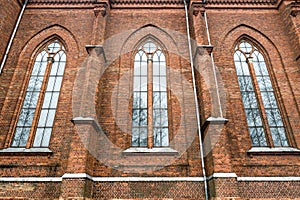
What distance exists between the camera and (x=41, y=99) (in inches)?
354

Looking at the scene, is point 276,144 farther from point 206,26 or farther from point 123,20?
point 123,20

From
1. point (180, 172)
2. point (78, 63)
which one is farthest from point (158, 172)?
point (78, 63)

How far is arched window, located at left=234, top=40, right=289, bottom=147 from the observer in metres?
8.51

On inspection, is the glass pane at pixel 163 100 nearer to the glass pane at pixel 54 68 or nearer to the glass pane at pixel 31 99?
the glass pane at pixel 54 68

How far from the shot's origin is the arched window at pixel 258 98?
8508 mm

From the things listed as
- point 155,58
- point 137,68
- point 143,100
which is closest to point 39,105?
point 143,100

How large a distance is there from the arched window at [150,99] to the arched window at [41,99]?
124 inches

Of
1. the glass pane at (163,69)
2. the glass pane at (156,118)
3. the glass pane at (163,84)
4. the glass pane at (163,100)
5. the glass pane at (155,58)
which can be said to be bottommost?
the glass pane at (156,118)

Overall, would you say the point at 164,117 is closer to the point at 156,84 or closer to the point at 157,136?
the point at 157,136

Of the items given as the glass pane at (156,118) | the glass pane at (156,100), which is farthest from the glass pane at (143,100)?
the glass pane at (156,118)

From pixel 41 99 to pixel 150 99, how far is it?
4237mm

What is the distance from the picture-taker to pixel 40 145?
8211 millimetres

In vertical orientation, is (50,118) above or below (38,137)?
above

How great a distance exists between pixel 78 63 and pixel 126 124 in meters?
3.41
